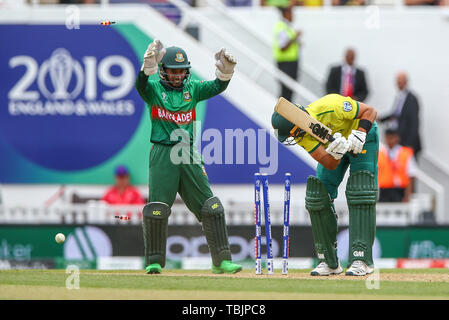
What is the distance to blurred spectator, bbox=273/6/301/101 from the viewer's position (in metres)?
16.4

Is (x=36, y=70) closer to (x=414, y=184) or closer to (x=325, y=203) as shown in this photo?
(x=414, y=184)

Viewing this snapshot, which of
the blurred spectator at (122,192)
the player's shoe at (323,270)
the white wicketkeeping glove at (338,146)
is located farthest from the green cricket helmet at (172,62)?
the blurred spectator at (122,192)

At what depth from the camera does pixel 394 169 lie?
15727 mm

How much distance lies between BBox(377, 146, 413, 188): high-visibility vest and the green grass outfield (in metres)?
5.35

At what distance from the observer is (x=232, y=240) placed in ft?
48.0

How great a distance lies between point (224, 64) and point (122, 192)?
248 inches

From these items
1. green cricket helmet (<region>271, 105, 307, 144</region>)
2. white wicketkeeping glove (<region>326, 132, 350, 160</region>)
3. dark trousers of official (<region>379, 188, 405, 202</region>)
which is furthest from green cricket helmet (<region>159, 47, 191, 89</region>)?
dark trousers of official (<region>379, 188, 405, 202</region>)

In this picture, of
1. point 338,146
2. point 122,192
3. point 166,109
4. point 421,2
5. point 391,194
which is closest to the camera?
point 338,146

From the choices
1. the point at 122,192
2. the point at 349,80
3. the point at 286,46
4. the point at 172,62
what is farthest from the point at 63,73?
the point at 172,62

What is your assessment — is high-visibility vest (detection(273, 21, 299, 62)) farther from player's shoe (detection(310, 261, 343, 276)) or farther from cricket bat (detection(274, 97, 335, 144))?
cricket bat (detection(274, 97, 335, 144))

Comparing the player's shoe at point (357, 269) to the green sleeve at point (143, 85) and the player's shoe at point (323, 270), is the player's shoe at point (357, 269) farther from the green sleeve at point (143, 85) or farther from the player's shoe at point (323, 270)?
the green sleeve at point (143, 85)

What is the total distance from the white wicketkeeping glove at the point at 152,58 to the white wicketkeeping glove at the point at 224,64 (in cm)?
55

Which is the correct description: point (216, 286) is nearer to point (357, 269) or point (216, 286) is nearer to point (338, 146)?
point (357, 269)
